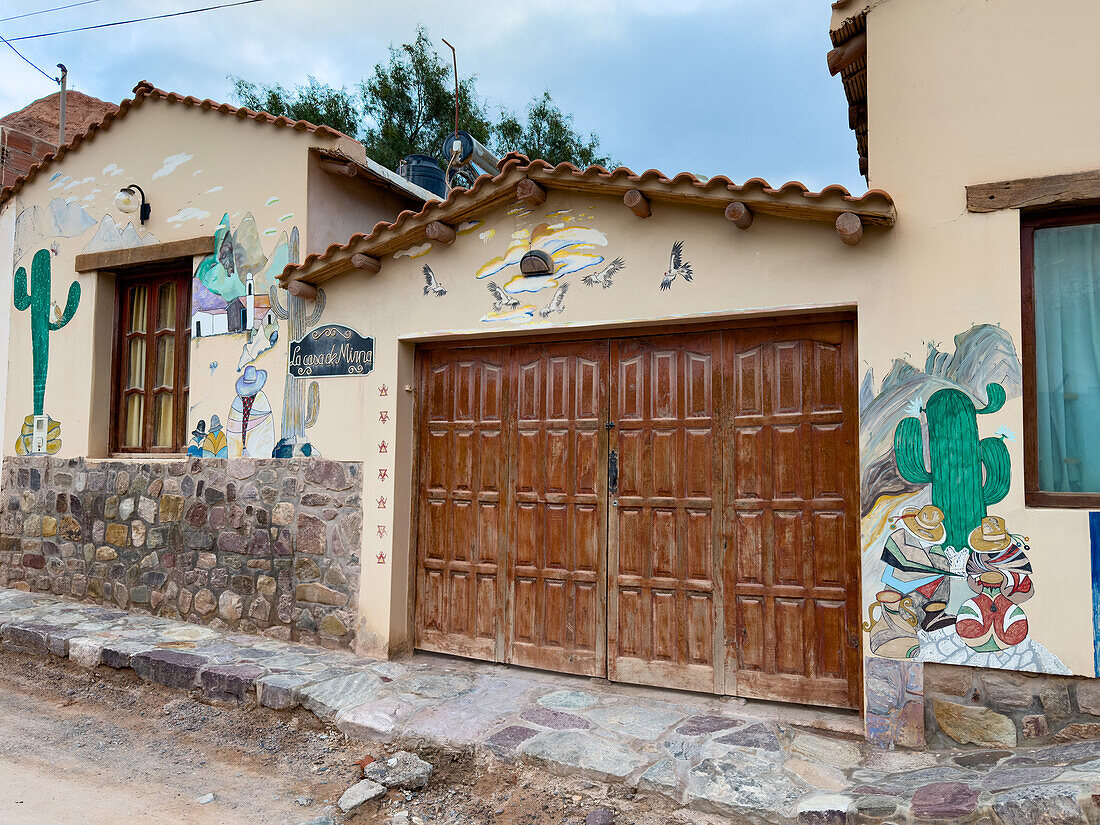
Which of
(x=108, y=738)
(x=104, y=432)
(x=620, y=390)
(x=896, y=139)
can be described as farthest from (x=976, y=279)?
(x=104, y=432)

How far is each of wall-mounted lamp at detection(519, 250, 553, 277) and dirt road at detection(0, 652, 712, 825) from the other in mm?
2906

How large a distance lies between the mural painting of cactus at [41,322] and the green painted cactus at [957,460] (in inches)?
285

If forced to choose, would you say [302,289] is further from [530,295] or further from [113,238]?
[113,238]

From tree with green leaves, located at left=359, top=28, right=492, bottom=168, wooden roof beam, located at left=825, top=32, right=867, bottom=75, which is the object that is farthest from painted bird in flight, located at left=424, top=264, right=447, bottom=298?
tree with green leaves, located at left=359, top=28, right=492, bottom=168

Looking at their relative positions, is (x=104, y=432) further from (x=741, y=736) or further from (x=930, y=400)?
(x=930, y=400)

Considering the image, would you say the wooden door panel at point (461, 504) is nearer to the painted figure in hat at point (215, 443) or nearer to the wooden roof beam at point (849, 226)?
the painted figure in hat at point (215, 443)

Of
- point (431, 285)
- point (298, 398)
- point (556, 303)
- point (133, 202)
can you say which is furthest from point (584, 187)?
point (133, 202)

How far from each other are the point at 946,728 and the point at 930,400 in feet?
5.39

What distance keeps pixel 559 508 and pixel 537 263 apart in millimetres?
1614

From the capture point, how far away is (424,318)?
5.34 m

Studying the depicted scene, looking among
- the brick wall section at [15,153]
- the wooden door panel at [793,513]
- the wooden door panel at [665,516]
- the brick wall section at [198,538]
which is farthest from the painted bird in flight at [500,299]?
the brick wall section at [15,153]

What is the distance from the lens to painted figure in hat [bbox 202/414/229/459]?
6160 mm

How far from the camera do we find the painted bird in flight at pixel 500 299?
505cm

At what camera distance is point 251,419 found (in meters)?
6.04
